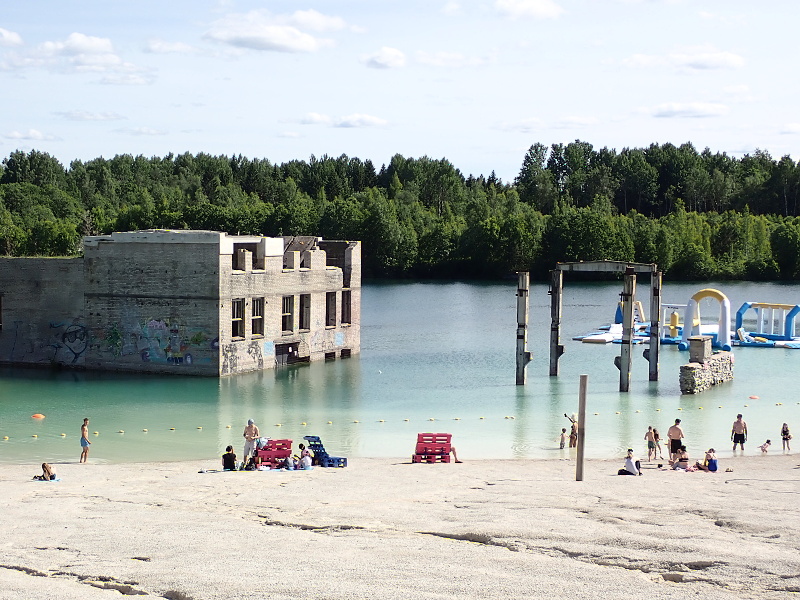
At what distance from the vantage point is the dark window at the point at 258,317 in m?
55.2

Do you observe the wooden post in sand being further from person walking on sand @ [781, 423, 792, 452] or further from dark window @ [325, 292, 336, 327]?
dark window @ [325, 292, 336, 327]

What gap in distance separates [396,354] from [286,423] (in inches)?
918

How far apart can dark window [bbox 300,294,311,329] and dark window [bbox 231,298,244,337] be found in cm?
563

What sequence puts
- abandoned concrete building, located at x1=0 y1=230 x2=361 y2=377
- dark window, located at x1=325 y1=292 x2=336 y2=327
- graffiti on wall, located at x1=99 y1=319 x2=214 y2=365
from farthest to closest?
dark window, located at x1=325 y1=292 x2=336 y2=327, graffiti on wall, located at x1=99 y1=319 x2=214 y2=365, abandoned concrete building, located at x1=0 y1=230 x2=361 y2=377

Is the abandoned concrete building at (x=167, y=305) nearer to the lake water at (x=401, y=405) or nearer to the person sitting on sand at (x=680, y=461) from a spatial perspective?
the lake water at (x=401, y=405)

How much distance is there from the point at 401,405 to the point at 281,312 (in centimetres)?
1340

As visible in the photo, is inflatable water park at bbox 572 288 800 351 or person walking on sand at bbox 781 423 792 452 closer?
person walking on sand at bbox 781 423 792 452

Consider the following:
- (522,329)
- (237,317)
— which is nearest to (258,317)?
(237,317)

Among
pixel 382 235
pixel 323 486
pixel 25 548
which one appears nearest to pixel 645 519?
pixel 323 486

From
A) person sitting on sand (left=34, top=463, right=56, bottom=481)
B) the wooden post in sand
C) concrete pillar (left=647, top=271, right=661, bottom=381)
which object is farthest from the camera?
concrete pillar (left=647, top=271, right=661, bottom=381)

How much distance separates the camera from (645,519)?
70.3 ft

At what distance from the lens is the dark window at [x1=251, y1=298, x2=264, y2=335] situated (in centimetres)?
5519

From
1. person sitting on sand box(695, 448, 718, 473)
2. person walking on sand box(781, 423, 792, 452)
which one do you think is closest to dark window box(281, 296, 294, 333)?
person walking on sand box(781, 423, 792, 452)

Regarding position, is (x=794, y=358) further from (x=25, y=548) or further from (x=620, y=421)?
(x=25, y=548)
